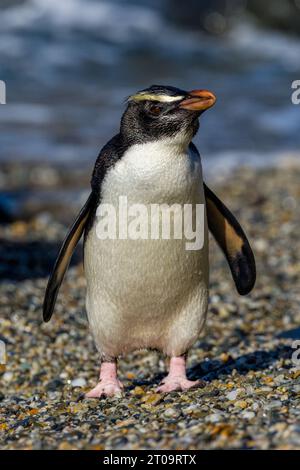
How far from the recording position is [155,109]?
4020mm

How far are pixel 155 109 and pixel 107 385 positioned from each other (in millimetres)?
1396

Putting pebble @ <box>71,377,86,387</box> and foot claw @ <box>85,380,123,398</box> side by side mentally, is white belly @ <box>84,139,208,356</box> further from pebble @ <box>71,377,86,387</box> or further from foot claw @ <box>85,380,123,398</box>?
pebble @ <box>71,377,86,387</box>

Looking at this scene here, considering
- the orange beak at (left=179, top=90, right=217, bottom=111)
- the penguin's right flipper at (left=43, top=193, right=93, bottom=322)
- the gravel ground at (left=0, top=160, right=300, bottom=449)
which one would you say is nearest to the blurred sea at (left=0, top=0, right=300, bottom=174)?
the gravel ground at (left=0, top=160, right=300, bottom=449)

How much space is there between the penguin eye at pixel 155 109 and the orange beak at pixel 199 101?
0.12 metres

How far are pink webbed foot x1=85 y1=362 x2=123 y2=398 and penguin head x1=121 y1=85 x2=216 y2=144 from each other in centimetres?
119

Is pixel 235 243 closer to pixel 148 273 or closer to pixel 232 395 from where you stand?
pixel 148 273

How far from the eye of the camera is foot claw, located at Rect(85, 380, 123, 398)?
4.40 m

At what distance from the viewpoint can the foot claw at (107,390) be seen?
440cm

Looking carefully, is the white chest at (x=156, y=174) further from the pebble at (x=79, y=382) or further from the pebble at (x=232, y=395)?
the pebble at (x=79, y=382)

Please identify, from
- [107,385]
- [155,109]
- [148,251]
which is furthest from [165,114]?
[107,385]

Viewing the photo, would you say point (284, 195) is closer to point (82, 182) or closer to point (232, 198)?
point (232, 198)

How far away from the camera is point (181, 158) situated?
4.02 metres
